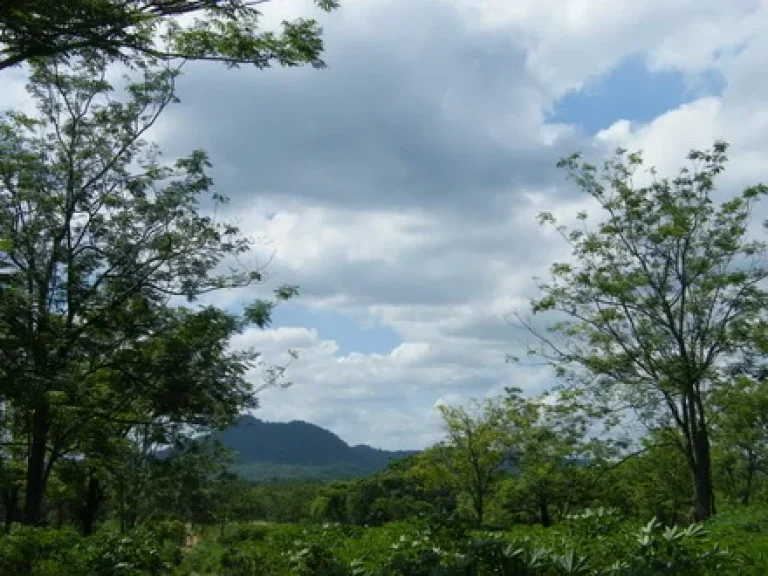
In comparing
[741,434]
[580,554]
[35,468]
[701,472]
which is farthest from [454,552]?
[741,434]

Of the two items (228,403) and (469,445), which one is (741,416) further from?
(228,403)

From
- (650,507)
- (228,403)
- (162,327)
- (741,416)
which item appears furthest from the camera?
(650,507)

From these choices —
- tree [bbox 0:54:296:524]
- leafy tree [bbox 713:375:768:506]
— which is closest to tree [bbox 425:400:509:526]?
leafy tree [bbox 713:375:768:506]

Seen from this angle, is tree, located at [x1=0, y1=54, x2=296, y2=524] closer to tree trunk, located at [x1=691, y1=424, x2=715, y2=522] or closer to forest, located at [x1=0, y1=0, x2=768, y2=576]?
forest, located at [x1=0, y1=0, x2=768, y2=576]

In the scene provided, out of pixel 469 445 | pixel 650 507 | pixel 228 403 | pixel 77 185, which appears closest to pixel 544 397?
pixel 228 403

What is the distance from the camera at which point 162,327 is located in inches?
585

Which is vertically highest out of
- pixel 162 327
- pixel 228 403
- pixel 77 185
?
pixel 77 185

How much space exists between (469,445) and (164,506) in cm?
1428

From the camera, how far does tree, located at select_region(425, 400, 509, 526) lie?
3666cm

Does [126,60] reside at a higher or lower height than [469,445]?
higher

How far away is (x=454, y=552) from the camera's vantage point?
5621 mm

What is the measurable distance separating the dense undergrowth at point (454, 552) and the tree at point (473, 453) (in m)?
23.1

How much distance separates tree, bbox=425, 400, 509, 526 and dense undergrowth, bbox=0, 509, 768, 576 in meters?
23.1

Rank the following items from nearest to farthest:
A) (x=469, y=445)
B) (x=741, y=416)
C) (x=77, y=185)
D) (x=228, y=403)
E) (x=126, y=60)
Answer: (x=126, y=60) < (x=228, y=403) < (x=77, y=185) < (x=741, y=416) < (x=469, y=445)
